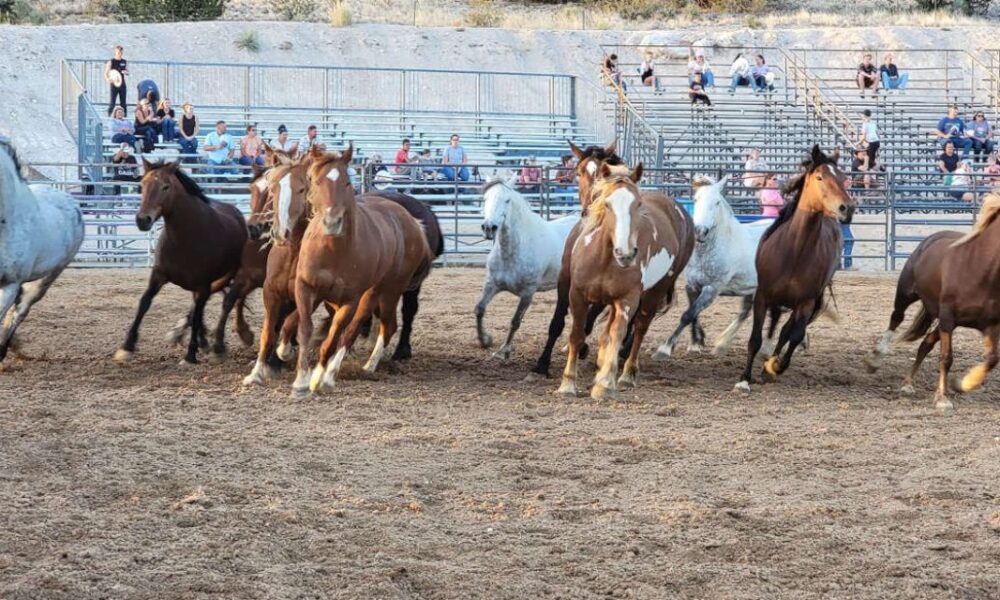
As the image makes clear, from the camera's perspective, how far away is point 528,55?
124 ft

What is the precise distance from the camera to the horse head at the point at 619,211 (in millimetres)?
9422

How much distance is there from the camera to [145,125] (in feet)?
76.3

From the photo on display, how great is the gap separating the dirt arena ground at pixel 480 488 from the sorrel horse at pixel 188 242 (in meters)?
0.42

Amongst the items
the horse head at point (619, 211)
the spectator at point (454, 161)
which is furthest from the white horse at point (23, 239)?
the spectator at point (454, 161)

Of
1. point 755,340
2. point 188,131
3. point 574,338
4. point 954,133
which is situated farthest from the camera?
point 954,133

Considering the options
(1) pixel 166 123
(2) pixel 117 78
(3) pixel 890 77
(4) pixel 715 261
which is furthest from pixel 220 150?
(3) pixel 890 77

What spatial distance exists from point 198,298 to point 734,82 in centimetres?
2270

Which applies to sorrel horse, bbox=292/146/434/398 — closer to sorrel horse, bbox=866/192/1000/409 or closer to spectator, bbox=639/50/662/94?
sorrel horse, bbox=866/192/1000/409

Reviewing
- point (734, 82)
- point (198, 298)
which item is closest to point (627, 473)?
point (198, 298)

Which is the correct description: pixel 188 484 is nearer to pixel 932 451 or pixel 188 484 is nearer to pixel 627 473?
pixel 627 473

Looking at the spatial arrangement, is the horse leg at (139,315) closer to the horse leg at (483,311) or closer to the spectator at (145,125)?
the horse leg at (483,311)

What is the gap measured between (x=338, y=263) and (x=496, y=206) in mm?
3050

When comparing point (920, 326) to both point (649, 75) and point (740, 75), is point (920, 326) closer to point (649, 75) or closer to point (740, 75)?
point (649, 75)

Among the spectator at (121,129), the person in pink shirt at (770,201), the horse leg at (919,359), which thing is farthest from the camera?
the spectator at (121,129)
